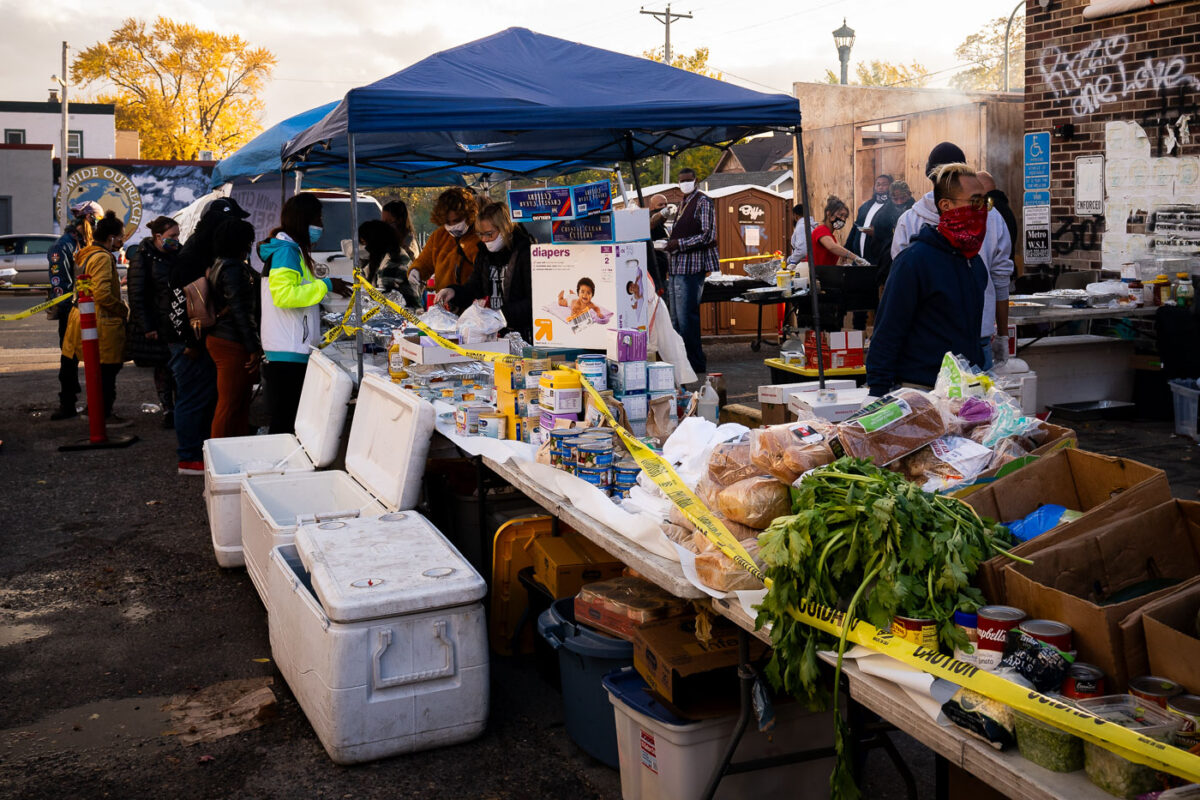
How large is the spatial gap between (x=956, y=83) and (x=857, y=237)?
52810 millimetres

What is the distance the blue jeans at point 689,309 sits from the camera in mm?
11508

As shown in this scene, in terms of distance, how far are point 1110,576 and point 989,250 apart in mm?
4357

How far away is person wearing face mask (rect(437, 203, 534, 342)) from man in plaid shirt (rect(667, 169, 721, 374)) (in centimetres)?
397

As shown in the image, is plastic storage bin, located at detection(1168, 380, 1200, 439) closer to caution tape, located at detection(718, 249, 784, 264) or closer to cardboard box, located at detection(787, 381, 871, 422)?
cardboard box, located at detection(787, 381, 871, 422)

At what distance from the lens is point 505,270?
6887mm

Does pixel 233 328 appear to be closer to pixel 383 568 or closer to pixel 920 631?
pixel 383 568

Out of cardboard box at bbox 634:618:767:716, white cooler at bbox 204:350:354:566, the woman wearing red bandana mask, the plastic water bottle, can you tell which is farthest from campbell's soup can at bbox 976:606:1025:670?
white cooler at bbox 204:350:354:566

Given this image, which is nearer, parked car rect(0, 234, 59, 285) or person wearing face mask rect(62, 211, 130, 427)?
person wearing face mask rect(62, 211, 130, 427)

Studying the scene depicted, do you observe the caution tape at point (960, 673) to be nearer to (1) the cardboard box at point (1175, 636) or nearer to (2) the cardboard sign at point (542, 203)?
(1) the cardboard box at point (1175, 636)

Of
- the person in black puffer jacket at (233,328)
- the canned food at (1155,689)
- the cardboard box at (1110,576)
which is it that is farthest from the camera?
the person in black puffer jacket at (233,328)

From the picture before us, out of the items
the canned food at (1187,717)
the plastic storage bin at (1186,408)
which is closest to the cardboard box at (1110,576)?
the canned food at (1187,717)

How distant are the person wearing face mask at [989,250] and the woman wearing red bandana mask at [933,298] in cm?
137

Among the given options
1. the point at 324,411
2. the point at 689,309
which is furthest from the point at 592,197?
the point at 689,309

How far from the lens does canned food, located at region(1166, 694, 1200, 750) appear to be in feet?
6.11
